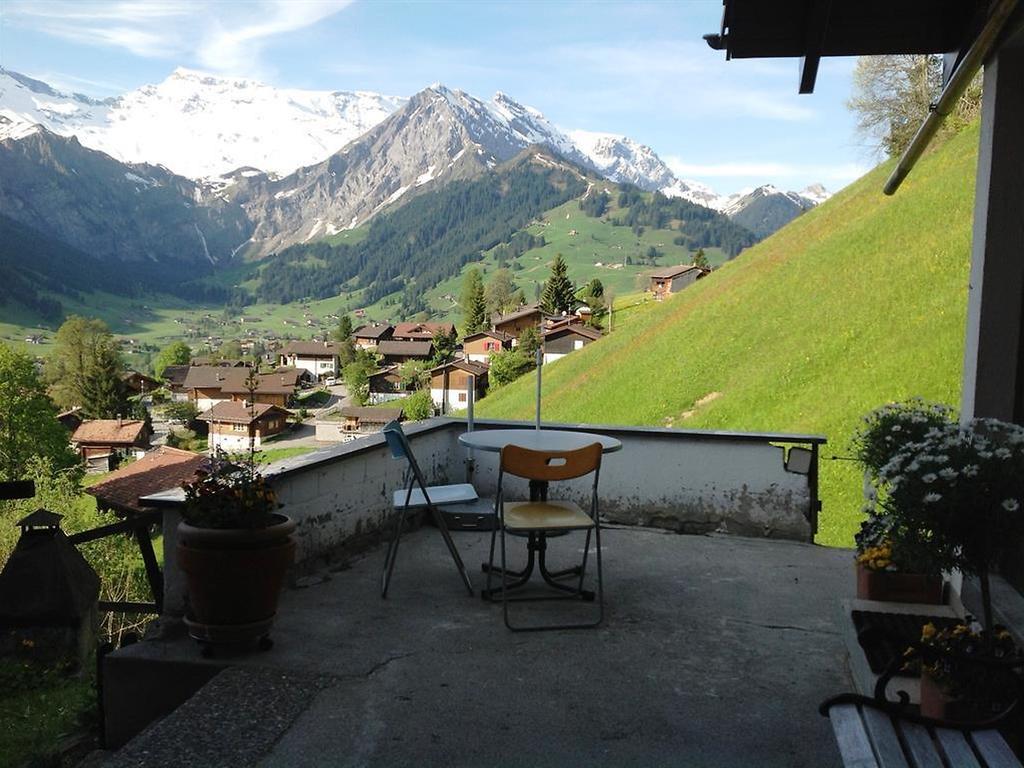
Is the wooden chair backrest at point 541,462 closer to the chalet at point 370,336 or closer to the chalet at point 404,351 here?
the chalet at point 404,351

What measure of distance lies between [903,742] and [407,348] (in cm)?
10287

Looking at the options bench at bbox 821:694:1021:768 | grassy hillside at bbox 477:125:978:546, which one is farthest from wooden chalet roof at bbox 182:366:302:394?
bench at bbox 821:694:1021:768

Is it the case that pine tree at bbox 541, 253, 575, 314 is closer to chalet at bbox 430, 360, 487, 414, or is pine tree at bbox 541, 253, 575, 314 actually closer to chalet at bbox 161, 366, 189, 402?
chalet at bbox 430, 360, 487, 414

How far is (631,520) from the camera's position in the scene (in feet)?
21.7

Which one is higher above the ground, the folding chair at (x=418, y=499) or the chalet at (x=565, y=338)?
the folding chair at (x=418, y=499)

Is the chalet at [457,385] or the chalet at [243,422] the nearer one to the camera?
the chalet at [457,385]

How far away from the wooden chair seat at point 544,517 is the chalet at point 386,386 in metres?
81.4

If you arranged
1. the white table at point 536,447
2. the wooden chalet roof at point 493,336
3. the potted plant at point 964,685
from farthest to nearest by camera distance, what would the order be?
the wooden chalet roof at point 493,336 → the white table at point 536,447 → the potted plant at point 964,685

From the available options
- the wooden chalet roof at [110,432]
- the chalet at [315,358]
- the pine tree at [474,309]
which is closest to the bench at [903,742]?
the wooden chalet roof at [110,432]

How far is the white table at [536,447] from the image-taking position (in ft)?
15.8

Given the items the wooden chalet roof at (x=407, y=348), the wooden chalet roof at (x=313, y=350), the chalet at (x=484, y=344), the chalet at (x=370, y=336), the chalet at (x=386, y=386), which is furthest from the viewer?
the chalet at (x=370, y=336)

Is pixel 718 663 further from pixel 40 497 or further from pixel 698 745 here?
pixel 40 497

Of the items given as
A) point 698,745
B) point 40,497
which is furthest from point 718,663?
point 40,497

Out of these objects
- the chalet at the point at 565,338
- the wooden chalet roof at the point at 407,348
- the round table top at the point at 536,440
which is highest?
the round table top at the point at 536,440
